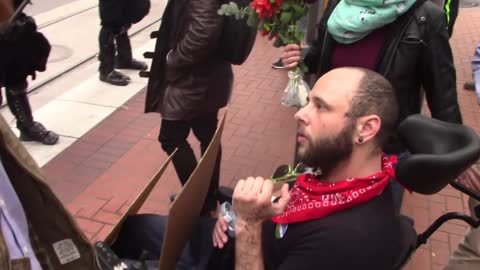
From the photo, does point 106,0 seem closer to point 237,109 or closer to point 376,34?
point 237,109

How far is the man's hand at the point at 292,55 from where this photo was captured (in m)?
2.38

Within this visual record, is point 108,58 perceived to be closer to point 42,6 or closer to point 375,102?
point 42,6

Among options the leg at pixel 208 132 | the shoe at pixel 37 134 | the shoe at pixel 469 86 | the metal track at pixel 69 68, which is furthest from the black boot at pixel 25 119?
the shoe at pixel 469 86

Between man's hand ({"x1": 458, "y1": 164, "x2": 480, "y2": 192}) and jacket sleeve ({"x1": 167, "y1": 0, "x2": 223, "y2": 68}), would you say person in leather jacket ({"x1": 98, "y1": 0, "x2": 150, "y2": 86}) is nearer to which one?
jacket sleeve ({"x1": 167, "y1": 0, "x2": 223, "y2": 68})

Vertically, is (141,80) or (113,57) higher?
(113,57)

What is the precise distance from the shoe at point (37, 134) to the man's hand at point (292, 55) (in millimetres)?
2738

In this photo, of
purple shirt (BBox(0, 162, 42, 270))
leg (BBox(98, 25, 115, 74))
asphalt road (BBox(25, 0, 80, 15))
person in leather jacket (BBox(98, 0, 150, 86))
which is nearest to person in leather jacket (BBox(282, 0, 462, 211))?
purple shirt (BBox(0, 162, 42, 270))

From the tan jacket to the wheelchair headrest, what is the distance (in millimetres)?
1014

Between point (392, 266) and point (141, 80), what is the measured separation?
466 centimetres

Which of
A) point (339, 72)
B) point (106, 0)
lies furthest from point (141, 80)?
point (339, 72)

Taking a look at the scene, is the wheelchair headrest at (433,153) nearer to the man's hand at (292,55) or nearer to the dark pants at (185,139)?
the man's hand at (292,55)

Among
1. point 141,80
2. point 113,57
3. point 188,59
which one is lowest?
point 141,80

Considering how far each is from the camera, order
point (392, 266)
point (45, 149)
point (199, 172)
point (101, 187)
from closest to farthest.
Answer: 1. point (199, 172)
2. point (392, 266)
3. point (101, 187)
4. point (45, 149)

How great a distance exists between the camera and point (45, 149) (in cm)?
430
